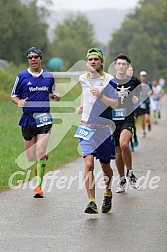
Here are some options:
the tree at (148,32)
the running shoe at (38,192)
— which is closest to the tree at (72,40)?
the tree at (148,32)

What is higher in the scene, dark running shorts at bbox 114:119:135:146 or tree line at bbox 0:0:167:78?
tree line at bbox 0:0:167:78

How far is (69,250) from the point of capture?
7.36 m

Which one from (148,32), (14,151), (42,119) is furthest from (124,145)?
(148,32)

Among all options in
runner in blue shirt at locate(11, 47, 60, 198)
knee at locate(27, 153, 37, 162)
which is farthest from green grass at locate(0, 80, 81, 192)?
runner in blue shirt at locate(11, 47, 60, 198)

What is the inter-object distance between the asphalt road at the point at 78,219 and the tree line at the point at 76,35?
659 inches

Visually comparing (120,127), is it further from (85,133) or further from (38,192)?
(85,133)

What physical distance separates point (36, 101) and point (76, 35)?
108512mm

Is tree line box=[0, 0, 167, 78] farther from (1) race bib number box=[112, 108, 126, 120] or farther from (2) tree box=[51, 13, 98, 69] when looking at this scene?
(1) race bib number box=[112, 108, 126, 120]

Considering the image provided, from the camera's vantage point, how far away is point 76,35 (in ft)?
389

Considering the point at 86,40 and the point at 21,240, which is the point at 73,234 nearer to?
the point at 21,240

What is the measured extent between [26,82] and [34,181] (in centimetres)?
226

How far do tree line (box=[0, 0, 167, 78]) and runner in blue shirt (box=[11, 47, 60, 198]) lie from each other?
1723 cm

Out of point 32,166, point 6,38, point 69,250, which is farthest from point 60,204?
point 6,38

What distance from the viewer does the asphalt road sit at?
763cm
